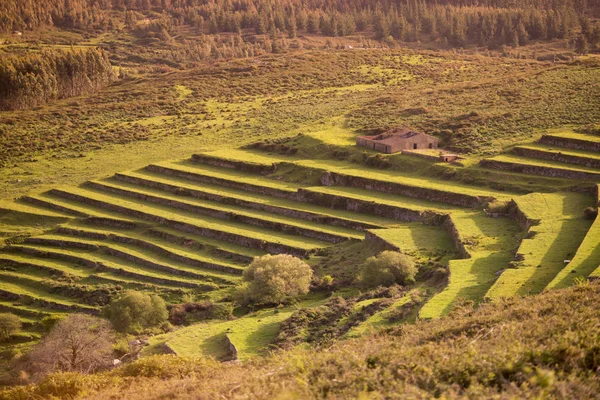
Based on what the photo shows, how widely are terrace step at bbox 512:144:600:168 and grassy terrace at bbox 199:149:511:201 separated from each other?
20.2ft

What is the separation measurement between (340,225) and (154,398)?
102ft

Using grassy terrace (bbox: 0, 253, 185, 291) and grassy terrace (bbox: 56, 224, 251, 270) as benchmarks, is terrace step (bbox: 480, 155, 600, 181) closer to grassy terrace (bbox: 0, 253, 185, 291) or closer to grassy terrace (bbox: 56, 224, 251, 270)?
grassy terrace (bbox: 56, 224, 251, 270)

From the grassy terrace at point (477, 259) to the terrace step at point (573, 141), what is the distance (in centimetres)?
1352

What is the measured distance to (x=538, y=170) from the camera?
54.8m

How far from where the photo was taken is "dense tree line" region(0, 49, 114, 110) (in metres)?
103

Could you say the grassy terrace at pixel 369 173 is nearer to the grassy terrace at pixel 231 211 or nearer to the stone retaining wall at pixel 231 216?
the grassy terrace at pixel 231 211

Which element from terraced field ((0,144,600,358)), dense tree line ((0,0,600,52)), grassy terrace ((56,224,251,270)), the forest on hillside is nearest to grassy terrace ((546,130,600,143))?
terraced field ((0,144,600,358))

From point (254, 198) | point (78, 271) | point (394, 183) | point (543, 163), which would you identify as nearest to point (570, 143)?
point (543, 163)

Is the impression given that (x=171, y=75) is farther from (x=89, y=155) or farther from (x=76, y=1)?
(x=76, y=1)

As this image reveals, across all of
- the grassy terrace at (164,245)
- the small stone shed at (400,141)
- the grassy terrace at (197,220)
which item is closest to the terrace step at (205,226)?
the grassy terrace at (197,220)

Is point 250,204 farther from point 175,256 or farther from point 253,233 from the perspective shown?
point 175,256

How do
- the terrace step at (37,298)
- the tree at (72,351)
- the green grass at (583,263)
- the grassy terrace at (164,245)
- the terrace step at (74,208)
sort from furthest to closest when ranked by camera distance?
the terrace step at (74,208), the grassy terrace at (164,245), the terrace step at (37,298), the tree at (72,351), the green grass at (583,263)

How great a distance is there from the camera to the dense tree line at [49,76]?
103438 mm

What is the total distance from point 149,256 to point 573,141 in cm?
3010
